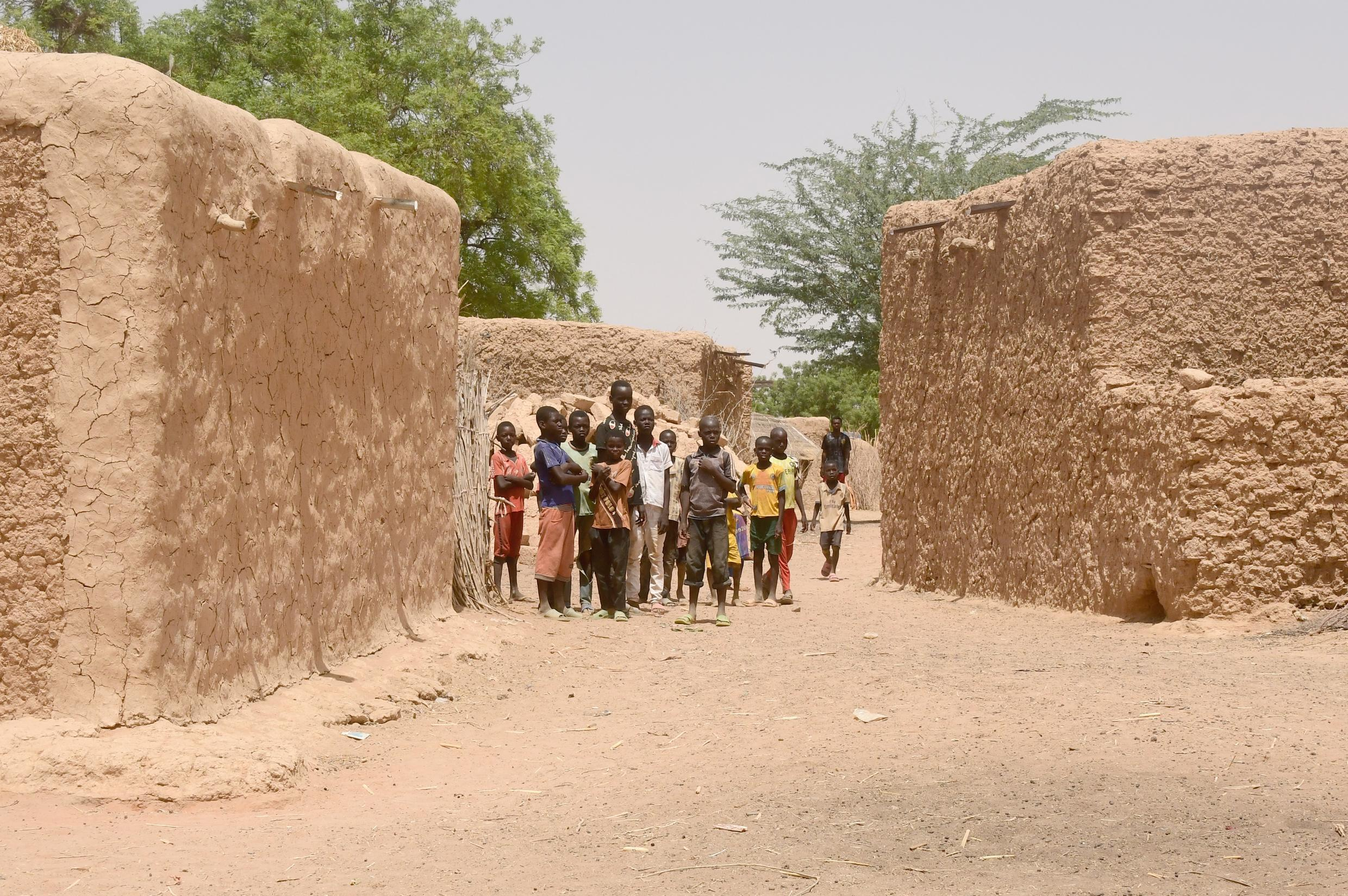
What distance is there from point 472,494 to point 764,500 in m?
2.20

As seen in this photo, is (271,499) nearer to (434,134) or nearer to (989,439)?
(989,439)

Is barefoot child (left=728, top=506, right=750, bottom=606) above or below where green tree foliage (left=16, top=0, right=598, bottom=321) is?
below

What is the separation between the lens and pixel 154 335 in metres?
4.91

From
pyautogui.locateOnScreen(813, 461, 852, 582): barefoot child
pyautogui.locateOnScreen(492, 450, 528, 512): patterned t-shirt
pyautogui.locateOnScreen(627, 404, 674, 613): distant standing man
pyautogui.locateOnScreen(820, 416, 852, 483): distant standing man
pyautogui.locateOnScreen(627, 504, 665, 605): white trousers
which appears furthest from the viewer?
pyautogui.locateOnScreen(820, 416, 852, 483): distant standing man

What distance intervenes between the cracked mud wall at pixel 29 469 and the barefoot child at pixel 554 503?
435 centimetres

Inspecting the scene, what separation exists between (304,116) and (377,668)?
787 inches

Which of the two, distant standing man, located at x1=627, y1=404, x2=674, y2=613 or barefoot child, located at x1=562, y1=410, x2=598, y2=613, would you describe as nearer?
barefoot child, located at x1=562, y1=410, x2=598, y2=613

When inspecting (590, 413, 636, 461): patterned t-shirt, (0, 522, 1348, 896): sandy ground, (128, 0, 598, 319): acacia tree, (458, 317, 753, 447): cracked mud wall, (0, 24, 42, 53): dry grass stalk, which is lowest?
(0, 522, 1348, 896): sandy ground

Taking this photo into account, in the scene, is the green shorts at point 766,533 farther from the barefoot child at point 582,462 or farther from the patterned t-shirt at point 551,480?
the patterned t-shirt at point 551,480

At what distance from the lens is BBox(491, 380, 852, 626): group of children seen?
9.26m

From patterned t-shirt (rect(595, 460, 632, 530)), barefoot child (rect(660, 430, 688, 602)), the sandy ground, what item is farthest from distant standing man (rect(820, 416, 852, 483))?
the sandy ground

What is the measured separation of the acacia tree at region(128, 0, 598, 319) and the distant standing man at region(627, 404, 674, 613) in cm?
1574

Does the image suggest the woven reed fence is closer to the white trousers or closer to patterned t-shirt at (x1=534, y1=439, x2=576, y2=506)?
patterned t-shirt at (x1=534, y1=439, x2=576, y2=506)

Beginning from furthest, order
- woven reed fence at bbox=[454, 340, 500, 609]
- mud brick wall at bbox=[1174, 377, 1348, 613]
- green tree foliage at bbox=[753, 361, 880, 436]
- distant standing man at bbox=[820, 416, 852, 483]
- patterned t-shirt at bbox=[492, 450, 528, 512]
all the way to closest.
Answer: green tree foliage at bbox=[753, 361, 880, 436], distant standing man at bbox=[820, 416, 852, 483], patterned t-shirt at bbox=[492, 450, 528, 512], woven reed fence at bbox=[454, 340, 500, 609], mud brick wall at bbox=[1174, 377, 1348, 613]
